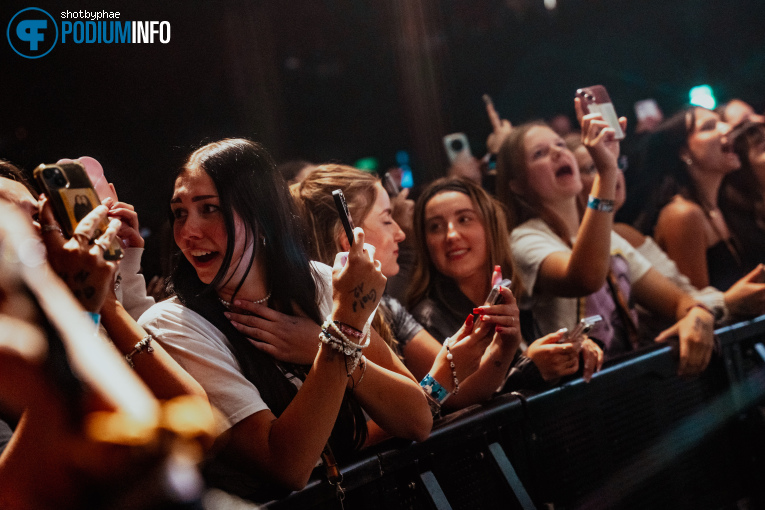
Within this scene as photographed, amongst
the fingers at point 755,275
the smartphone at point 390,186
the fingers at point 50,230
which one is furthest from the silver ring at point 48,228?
the fingers at point 755,275

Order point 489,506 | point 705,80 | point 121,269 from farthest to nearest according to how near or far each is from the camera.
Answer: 1. point 705,80
2. point 489,506
3. point 121,269

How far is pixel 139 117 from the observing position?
166 centimetres

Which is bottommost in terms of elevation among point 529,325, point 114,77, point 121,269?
point 529,325

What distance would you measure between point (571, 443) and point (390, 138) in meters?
1.34

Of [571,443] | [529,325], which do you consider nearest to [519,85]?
[529,325]

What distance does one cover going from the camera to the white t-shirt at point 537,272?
95.2 inches

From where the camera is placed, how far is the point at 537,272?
2.41 metres

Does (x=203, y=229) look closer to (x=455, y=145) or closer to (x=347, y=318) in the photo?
(x=347, y=318)

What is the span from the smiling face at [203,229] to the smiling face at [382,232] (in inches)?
21.3

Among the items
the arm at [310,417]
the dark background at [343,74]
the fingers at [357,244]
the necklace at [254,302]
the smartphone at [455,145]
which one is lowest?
the arm at [310,417]

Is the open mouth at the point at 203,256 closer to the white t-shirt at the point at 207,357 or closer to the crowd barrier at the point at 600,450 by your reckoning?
the white t-shirt at the point at 207,357

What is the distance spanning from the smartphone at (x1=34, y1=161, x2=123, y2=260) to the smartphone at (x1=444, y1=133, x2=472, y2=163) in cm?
201

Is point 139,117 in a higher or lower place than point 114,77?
lower

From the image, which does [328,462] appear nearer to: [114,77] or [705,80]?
[114,77]
